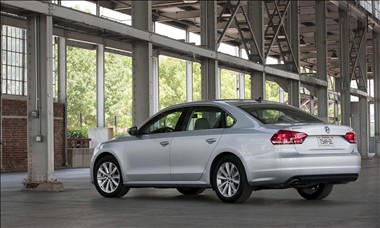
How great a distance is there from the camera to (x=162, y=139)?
10039mm

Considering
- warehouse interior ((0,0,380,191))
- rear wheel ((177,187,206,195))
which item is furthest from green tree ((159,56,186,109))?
rear wheel ((177,187,206,195))

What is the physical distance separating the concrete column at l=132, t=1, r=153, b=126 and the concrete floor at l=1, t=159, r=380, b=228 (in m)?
4.15

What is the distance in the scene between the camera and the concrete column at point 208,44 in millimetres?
18109

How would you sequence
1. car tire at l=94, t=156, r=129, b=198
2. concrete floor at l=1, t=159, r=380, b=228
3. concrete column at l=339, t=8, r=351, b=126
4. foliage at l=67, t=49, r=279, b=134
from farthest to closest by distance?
foliage at l=67, t=49, r=279, b=134, concrete column at l=339, t=8, r=351, b=126, car tire at l=94, t=156, r=129, b=198, concrete floor at l=1, t=159, r=380, b=228

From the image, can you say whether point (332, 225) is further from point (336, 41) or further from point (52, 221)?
point (336, 41)

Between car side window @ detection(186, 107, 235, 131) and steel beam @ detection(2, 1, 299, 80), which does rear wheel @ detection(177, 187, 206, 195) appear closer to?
car side window @ detection(186, 107, 235, 131)

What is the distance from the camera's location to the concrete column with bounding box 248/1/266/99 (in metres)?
21.3

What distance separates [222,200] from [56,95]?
69.9 feet

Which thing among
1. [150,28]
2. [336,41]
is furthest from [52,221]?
[336,41]

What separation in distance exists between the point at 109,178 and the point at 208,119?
6.68 ft

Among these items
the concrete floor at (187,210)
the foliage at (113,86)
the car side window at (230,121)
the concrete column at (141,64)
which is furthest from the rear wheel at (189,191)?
the foliage at (113,86)

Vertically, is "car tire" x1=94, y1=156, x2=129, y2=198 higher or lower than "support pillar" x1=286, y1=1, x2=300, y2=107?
lower

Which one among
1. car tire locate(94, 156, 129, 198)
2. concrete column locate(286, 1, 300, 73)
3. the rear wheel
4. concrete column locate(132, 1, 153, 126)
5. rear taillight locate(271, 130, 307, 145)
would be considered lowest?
the rear wheel

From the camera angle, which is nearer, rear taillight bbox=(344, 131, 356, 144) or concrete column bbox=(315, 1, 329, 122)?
rear taillight bbox=(344, 131, 356, 144)
